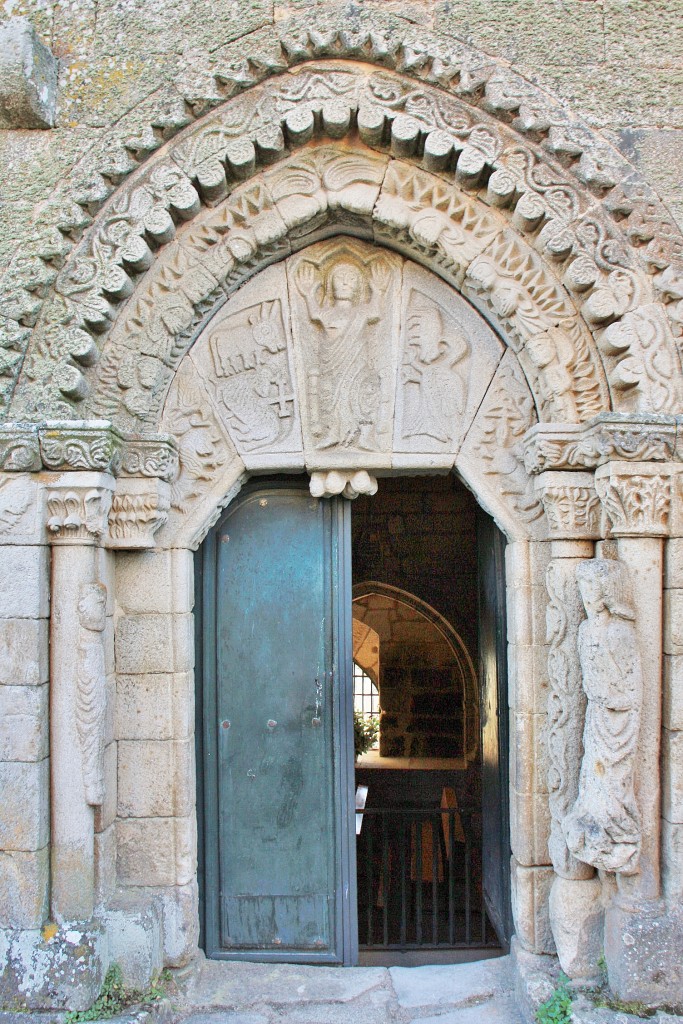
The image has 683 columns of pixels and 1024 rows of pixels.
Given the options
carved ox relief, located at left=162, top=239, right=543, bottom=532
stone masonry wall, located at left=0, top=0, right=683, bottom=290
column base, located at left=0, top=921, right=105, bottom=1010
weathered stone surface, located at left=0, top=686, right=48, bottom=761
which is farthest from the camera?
carved ox relief, located at left=162, top=239, right=543, bottom=532

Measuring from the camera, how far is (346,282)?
3.51 metres

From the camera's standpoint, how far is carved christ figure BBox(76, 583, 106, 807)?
3.05m

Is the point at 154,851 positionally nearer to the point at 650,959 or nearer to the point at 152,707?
the point at 152,707

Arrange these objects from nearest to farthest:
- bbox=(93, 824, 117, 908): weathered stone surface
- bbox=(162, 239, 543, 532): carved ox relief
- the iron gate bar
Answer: bbox=(93, 824, 117, 908): weathered stone surface, bbox=(162, 239, 543, 532): carved ox relief, the iron gate bar

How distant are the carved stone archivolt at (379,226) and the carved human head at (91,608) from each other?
0.72 m

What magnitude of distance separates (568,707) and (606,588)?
1.81 ft

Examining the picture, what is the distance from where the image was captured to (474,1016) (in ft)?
10.5

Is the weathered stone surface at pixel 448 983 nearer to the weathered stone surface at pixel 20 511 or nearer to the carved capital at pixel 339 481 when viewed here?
the carved capital at pixel 339 481

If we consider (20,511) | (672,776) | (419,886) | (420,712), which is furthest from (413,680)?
(20,511)

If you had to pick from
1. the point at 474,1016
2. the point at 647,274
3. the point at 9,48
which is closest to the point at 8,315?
the point at 9,48

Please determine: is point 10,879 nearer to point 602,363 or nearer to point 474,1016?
point 474,1016

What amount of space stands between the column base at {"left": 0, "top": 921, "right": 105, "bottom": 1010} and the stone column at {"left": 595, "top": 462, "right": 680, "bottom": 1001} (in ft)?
6.61

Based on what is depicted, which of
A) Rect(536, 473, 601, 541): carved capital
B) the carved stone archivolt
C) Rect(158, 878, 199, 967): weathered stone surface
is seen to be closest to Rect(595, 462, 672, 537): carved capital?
Rect(536, 473, 601, 541): carved capital

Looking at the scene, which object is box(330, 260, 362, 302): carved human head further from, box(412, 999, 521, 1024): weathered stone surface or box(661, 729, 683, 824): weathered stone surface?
box(412, 999, 521, 1024): weathered stone surface
